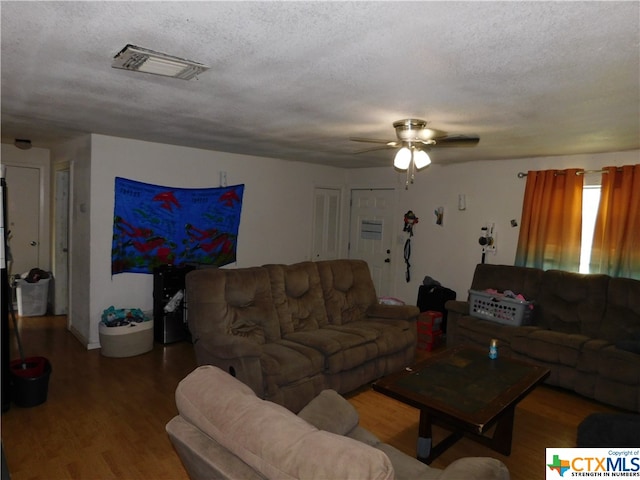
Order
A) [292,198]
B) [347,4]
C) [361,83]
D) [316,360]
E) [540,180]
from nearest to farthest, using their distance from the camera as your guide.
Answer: [347,4], [361,83], [316,360], [540,180], [292,198]

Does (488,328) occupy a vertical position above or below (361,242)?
below

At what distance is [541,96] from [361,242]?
4.34 m

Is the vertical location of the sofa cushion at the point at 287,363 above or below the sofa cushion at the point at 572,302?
below

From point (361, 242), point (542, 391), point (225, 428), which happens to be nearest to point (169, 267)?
point (361, 242)

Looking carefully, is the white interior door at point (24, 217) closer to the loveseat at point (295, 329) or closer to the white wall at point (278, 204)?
the white wall at point (278, 204)

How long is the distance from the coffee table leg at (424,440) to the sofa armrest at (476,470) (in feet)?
3.15

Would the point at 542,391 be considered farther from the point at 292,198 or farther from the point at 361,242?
the point at 292,198

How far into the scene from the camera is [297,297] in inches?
150

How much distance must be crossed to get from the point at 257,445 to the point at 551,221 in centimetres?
429

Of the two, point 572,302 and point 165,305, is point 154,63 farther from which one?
point 572,302

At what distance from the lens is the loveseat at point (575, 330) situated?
10.9 feet

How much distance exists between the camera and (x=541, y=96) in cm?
227

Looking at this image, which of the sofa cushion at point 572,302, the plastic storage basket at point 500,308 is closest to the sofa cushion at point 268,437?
the plastic storage basket at point 500,308

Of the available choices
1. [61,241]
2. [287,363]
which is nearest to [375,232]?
[287,363]
